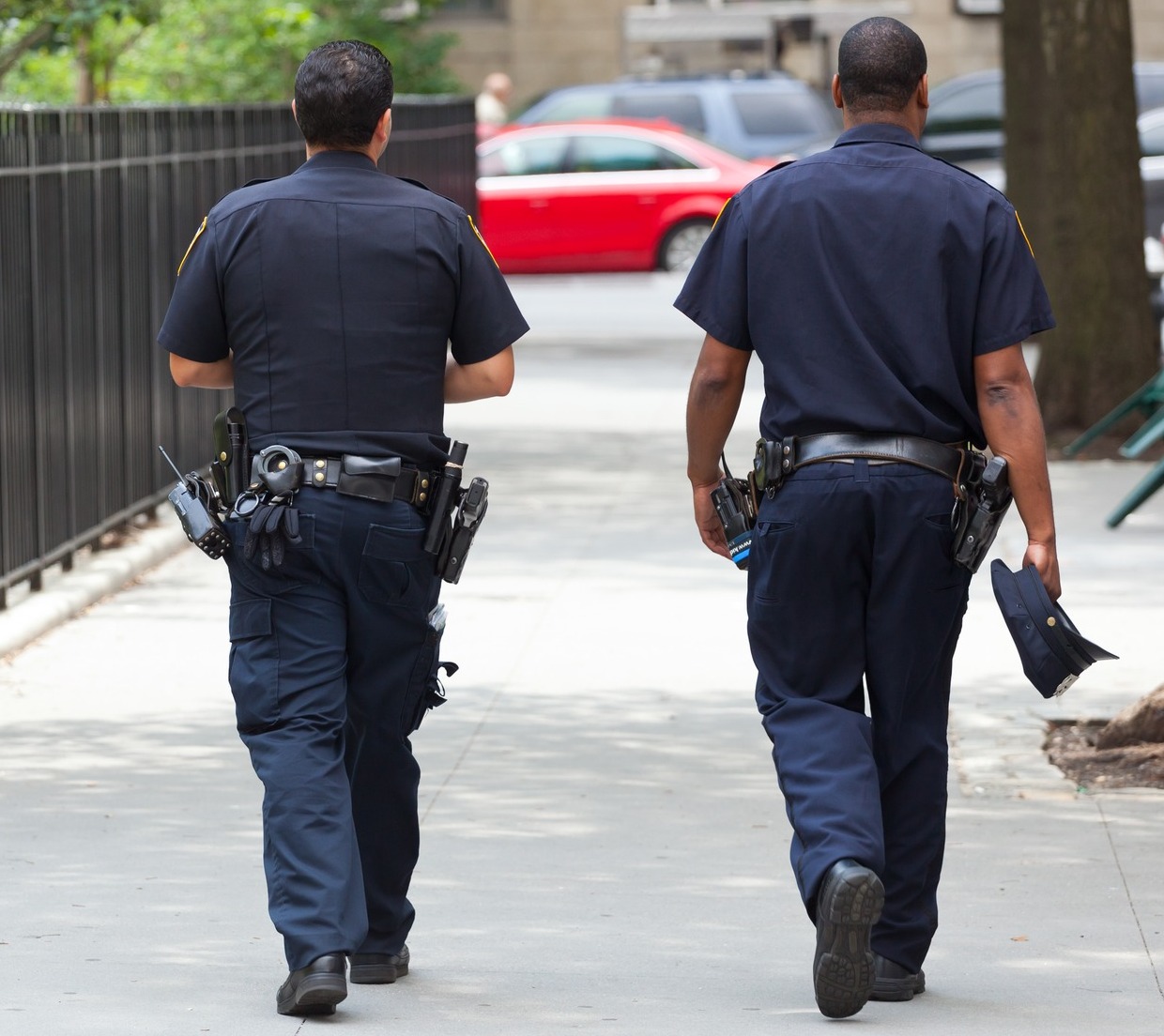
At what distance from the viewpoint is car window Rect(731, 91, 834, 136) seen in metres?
27.4

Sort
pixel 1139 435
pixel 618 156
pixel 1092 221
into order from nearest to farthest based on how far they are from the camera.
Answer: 1. pixel 1139 435
2. pixel 1092 221
3. pixel 618 156

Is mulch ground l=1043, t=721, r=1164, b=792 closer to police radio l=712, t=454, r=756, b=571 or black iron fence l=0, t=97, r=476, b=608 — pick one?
police radio l=712, t=454, r=756, b=571

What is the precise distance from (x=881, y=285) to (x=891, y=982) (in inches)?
54.5

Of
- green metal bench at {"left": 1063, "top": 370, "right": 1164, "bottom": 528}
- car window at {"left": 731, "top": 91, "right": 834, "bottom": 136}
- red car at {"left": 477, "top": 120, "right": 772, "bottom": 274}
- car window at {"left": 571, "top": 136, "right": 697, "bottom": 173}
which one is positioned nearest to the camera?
green metal bench at {"left": 1063, "top": 370, "right": 1164, "bottom": 528}

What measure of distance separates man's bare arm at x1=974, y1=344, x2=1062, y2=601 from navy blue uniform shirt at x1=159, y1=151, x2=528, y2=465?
3.43ft

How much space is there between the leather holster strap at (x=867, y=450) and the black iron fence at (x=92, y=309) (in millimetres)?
4738

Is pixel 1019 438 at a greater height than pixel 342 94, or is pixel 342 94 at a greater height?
pixel 342 94

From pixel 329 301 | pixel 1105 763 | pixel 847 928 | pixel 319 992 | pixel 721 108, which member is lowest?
pixel 1105 763

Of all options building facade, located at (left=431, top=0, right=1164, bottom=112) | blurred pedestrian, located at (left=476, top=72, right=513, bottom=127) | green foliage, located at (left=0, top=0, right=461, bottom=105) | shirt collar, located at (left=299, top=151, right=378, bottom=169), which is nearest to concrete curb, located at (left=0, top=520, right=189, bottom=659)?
shirt collar, located at (left=299, top=151, right=378, bottom=169)

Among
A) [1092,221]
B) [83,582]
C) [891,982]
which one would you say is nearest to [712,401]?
[891,982]

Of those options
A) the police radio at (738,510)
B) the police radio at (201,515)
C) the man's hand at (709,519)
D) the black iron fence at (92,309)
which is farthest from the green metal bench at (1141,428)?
the police radio at (201,515)

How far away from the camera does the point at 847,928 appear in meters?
4.50

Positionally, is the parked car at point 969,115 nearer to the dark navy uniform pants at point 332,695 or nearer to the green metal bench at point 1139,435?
the green metal bench at point 1139,435

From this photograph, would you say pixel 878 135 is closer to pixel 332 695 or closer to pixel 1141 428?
pixel 332 695
